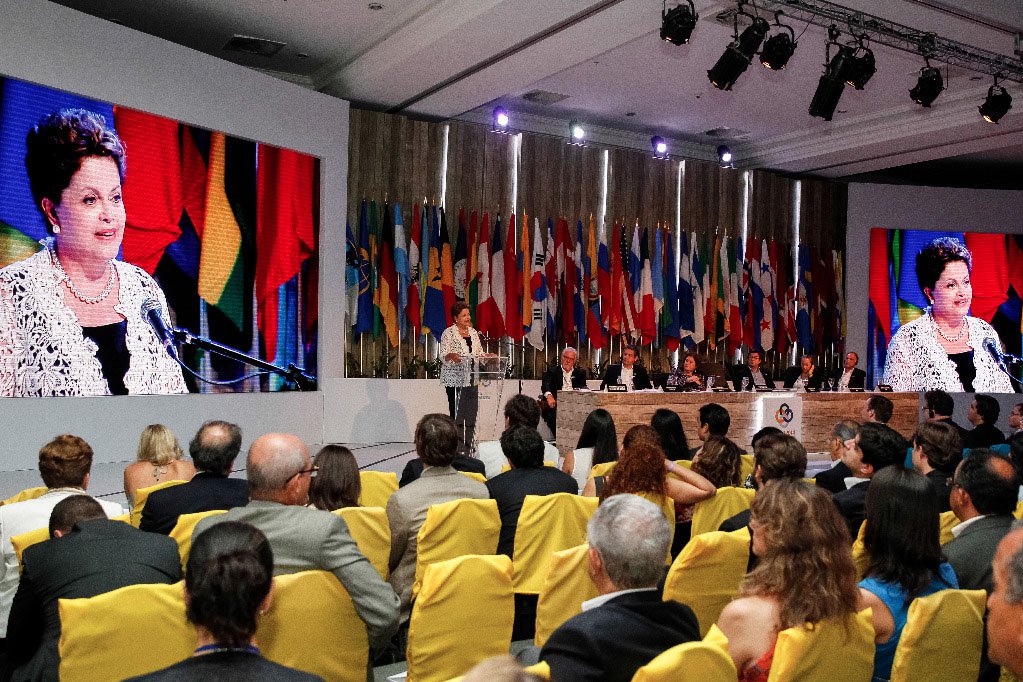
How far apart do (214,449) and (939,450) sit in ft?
11.5

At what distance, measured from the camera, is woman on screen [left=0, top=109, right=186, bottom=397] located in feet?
26.4

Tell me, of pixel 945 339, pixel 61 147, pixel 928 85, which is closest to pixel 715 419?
A: pixel 928 85

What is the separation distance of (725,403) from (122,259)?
6570mm

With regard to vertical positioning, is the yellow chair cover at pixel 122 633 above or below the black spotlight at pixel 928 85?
below

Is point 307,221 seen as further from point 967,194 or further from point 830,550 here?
point 967,194

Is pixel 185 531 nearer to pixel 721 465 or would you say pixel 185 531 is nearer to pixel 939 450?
pixel 721 465

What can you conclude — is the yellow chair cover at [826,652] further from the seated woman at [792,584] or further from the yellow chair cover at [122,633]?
the yellow chair cover at [122,633]

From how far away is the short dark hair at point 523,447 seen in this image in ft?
14.8

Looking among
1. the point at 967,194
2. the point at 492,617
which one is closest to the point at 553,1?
the point at 492,617

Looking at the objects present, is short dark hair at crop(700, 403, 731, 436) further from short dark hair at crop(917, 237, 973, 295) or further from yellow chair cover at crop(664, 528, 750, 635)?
short dark hair at crop(917, 237, 973, 295)

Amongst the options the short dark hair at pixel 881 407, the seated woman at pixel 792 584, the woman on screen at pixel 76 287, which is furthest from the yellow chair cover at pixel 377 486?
the woman on screen at pixel 76 287

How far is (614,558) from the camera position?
227 cm

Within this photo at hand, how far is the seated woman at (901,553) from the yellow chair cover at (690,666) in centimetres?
101

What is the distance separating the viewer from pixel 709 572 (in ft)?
10.9
